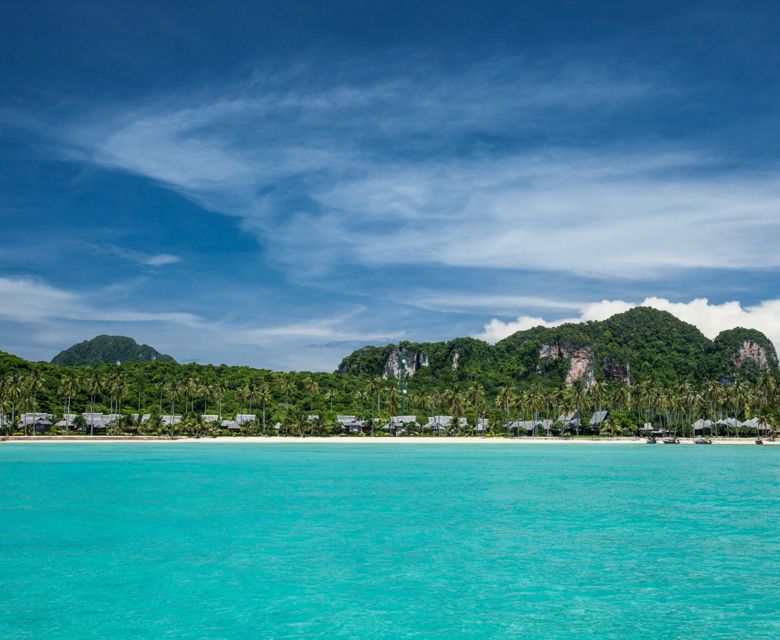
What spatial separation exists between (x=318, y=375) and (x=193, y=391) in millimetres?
41946

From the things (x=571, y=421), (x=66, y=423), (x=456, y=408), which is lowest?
(x=66, y=423)

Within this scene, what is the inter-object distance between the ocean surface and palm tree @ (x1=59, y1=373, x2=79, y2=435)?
78108mm

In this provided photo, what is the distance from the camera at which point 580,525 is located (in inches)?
1150

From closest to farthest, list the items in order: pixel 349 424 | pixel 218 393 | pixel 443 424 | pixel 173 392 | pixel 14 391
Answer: pixel 14 391 → pixel 173 392 → pixel 218 393 → pixel 349 424 → pixel 443 424

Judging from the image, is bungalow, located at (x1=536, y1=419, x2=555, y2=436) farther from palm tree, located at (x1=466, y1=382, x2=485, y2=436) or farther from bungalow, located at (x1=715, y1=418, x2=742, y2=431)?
bungalow, located at (x1=715, y1=418, x2=742, y2=431)

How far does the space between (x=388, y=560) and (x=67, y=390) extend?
111 m

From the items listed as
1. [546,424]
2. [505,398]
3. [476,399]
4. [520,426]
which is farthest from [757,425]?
[476,399]

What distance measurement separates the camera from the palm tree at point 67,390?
117 metres

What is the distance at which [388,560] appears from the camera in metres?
22.5

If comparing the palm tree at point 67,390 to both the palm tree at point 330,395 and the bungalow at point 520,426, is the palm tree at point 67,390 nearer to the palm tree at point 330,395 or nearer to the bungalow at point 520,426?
the palm tree at point 330,395

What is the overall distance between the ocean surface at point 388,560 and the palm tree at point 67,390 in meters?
78.1

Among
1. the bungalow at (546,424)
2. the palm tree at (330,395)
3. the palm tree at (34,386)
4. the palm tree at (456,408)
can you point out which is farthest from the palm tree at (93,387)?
the bungalow at (546,424)

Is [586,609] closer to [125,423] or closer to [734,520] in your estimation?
[734,520]

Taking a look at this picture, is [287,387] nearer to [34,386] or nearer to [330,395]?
[330,395]
